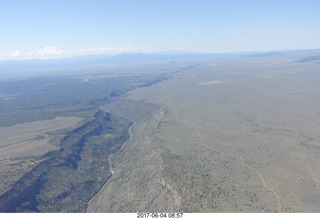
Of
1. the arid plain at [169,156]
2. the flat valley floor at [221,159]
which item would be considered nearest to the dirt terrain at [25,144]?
the arid plain at [169,156]

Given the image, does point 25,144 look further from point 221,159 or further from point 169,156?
point 221,159

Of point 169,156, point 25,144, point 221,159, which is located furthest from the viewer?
point 25,144

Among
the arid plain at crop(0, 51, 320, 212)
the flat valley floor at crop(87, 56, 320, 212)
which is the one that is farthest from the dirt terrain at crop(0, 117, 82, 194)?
the flat valley floor at crop(87, 56, 320, 212)

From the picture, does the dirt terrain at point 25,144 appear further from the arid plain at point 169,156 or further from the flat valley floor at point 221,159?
the flat valley floor at point 221,159

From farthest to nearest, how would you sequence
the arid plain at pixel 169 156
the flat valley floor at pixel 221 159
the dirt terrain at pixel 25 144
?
1. the dirt terrain at pixel 25 144
2. the arid plain at pixel 169 156
3. the flat valley floor at pixel 221 159

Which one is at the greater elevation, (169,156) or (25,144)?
(169,156)

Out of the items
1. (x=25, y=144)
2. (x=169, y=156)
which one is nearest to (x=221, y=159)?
(x=169, y=156)

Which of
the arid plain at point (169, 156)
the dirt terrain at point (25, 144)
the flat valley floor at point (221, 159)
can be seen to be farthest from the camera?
the dirt terrain at point (25, 144)

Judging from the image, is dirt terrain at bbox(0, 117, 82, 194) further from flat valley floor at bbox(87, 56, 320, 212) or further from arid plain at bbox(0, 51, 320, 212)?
flat valley floor at bbox(87, 56, 320, 212)

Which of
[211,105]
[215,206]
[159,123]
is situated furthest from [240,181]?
[211,105]
